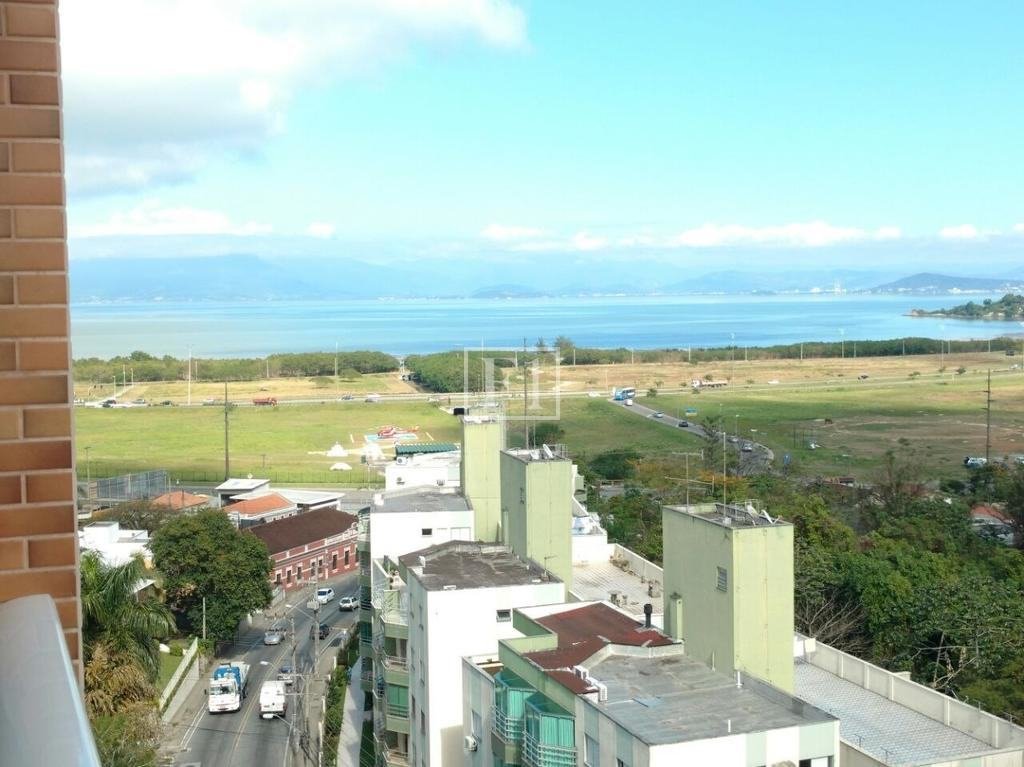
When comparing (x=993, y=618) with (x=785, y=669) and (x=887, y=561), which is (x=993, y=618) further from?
(x=785, y=669)

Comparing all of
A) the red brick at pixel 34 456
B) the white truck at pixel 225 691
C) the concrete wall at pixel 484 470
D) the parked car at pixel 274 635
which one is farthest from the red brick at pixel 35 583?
the parked car at pixel 274 635

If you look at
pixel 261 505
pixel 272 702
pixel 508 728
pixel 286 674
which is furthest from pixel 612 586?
pixel 261 505

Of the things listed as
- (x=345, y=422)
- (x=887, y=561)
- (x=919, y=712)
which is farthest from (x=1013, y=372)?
(x=919, y=712)

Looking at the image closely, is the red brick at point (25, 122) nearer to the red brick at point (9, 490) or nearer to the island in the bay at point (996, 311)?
the red brick at point (9, 490)

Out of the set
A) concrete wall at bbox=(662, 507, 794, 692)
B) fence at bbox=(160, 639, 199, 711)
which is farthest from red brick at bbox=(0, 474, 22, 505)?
fence at bbox=(160, 639, 199, 711)

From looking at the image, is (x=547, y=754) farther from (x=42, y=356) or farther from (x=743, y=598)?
(x=42, y=356)

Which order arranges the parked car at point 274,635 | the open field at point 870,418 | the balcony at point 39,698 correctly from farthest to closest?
the open field at point 870,418 < the parked car at point 274,635 < the balcony at point 39,698

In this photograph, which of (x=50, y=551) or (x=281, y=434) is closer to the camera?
(x=50, y=551)
